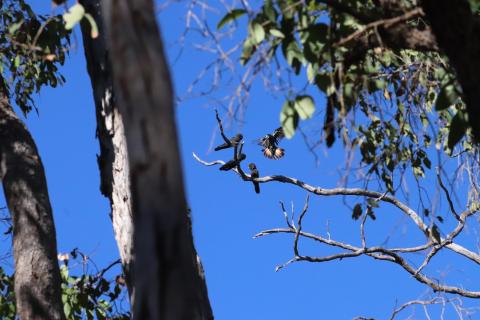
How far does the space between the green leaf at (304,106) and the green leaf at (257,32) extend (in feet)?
1.04

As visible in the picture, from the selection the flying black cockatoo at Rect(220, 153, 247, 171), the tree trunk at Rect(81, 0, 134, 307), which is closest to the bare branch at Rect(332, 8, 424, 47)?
the tree trunk at Rect(81, 0, 134, 307)

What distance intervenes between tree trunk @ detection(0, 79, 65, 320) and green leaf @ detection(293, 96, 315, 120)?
1.92 metres

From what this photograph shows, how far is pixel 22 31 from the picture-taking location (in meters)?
7.14

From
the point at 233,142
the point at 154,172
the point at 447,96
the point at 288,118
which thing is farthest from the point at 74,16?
the point at 233,142

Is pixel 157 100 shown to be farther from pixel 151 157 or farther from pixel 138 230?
pixel 138 230

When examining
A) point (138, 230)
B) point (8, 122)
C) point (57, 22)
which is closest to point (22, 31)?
point (57, 22)

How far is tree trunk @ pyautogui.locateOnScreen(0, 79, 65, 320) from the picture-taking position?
15.8 feet

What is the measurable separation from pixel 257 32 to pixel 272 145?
510cm

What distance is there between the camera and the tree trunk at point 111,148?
16.2ft

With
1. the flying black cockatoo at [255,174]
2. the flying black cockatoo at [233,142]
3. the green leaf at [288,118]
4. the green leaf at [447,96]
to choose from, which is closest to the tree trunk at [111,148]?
the green leaf at [288,118]

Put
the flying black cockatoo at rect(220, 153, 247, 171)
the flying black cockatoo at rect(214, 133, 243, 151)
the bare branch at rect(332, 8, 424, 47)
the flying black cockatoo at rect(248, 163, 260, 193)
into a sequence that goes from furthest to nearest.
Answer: the flying black cockatoo at rect(248, 163, 260, 193) → the flying black cockatoo at rect(220, 153, 247, 171) → the flying black cockatoo at rect(214, 133, 243, 151) → the bare branch at rect(332, 8, 424, 47)

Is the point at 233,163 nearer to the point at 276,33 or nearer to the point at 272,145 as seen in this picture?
the point at 272,145

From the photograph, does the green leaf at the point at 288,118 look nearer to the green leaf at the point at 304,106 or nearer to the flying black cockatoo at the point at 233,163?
the green leaf at the point at 304,106

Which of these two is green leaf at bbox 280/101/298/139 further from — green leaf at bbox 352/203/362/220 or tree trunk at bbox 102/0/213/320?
tree trunk at bbox 102/0/213/320
